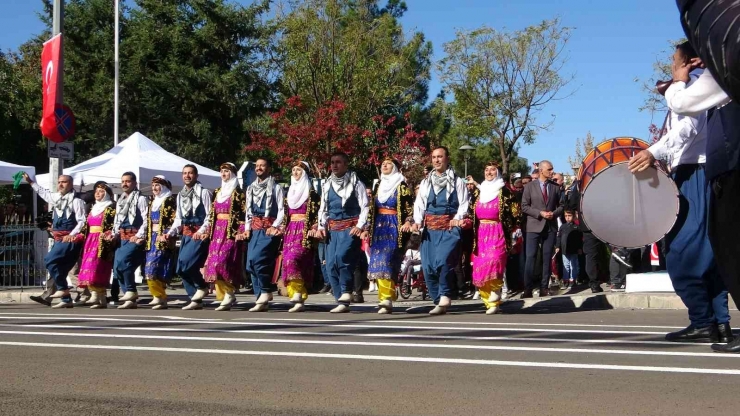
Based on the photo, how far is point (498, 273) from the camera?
12352mm

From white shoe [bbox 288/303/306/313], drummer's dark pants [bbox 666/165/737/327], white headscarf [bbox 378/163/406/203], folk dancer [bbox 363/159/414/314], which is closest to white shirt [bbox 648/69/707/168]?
drummer's dark pants [bbox 666/165/737/327]

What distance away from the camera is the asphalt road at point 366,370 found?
5.29 m

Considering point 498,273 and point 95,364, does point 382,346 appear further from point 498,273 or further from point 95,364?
point 498,273

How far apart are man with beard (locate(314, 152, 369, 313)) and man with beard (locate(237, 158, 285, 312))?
75 cm

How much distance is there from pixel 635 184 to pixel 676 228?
1.48 feet

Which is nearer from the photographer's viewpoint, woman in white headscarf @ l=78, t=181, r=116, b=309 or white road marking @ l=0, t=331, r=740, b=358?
white road marking @ l=0, t=331, r=740, b=358

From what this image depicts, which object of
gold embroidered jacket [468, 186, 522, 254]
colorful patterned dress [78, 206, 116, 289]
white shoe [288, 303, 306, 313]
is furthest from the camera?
colorful patterned dress [78, 206, 116, 289]

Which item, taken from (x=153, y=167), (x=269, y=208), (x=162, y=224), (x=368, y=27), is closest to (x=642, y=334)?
(x=269, y=208)

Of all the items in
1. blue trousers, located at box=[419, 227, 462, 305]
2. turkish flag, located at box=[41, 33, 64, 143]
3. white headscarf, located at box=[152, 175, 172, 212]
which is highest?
turkish flag, located at box=[41, 33, 64, 143]

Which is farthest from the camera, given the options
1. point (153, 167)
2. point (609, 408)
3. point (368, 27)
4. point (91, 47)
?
point (368, 27)

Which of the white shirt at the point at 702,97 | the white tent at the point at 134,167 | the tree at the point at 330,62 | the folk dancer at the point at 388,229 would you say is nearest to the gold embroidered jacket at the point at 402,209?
the folk dancer at the point at 388,229

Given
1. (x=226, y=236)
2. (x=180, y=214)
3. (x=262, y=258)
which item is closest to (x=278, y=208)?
(x=262, y=258)

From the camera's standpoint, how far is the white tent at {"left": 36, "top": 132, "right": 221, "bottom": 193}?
65.8 ft

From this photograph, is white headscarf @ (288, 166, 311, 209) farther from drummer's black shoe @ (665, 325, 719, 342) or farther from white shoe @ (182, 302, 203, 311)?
drummer's black shoe @ (665, 325, 719, 342)
